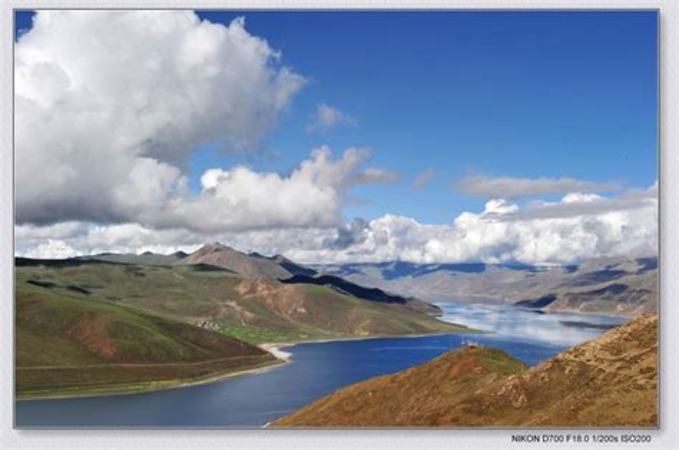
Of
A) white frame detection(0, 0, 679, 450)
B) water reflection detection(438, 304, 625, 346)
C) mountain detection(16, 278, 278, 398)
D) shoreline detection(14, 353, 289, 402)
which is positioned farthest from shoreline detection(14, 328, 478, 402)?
white frame detection(0, 0, 679, 450)

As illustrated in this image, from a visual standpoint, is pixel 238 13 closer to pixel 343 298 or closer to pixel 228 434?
pixel 228 434

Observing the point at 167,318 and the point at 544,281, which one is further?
the point at 167,318

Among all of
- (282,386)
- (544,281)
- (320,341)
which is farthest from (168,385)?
(320,341)

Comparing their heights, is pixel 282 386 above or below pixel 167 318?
below

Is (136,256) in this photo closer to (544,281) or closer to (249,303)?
(249,303)

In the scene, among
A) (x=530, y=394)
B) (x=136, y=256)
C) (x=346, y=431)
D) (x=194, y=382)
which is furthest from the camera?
(x=136, y=256)
